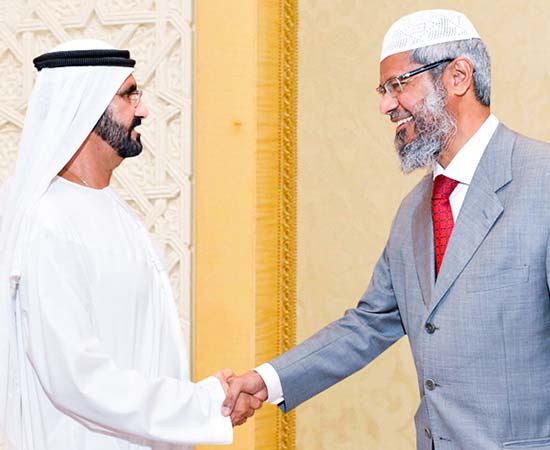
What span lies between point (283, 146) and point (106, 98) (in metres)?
1.35

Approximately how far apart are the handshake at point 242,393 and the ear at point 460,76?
1.17 m

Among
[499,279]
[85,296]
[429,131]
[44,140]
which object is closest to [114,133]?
[44,140]

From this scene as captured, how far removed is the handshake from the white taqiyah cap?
3.91 ft

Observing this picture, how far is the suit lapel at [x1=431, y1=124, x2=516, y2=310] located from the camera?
302cm

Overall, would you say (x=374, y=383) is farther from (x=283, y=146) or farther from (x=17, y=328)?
(x=17, y=328)

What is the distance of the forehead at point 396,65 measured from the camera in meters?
3.31

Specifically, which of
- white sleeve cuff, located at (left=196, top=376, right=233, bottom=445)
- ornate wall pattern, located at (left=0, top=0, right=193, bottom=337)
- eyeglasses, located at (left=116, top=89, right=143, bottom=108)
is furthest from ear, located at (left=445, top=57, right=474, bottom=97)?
ornate wall pattern, located at (left=0, top=0, right=193, bottom=337)

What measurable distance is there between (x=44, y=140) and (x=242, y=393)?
3.51 feet

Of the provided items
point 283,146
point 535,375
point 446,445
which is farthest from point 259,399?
point 283,146

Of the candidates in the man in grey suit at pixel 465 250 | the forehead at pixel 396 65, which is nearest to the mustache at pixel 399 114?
the man in grey suit at pixel 465 250

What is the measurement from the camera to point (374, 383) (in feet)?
15.4

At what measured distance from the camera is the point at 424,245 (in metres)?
3.24

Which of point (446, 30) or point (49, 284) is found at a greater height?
point (446, 30)

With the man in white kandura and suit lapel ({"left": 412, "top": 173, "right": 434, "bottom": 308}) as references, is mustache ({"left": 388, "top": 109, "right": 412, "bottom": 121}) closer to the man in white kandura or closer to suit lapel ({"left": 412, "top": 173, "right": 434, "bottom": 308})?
suit lapel ({"left": 412, "top": 173, "right": 434, "bottom": 308})
